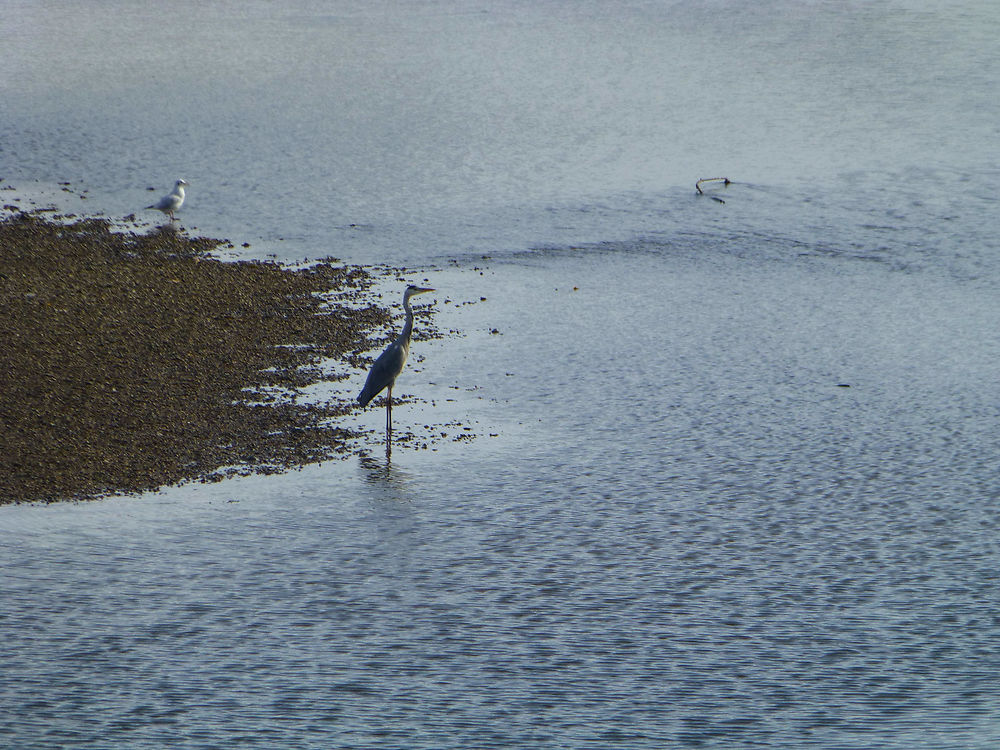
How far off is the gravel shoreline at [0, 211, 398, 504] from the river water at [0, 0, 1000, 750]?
1.98 feet

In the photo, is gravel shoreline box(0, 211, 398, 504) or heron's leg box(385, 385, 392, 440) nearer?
gravel shoreline box(0, 211, 398, 504)

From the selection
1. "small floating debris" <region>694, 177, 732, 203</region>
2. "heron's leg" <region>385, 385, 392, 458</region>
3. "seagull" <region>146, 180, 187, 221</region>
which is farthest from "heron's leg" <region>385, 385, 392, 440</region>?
"small floating debris" <region>694, 177, 732, 203</region>

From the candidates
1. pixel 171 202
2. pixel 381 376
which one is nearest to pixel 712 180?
pixel 171 202

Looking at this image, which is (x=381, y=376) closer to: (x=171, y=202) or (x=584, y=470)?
(x=584, y=470)

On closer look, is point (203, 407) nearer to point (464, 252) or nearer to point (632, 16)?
point (464, 252)

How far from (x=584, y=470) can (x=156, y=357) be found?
5.42 meters

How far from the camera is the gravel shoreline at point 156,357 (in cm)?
1139

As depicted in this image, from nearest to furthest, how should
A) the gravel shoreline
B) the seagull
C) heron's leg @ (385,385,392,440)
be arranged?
the gravel shoreline → heron's leg @ (385,385,392,440) → the seagull

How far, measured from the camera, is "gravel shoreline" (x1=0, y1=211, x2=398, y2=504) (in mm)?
11391

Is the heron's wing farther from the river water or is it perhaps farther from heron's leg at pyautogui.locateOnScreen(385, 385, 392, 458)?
the river water

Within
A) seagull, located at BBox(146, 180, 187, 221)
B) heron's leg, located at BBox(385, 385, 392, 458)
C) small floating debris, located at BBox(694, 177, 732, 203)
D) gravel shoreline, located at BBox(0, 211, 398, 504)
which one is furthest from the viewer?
small floating debris, located at BBox(694, 177, 732, 203)

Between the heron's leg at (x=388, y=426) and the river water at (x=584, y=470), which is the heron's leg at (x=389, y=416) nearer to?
the heron's leg at (x=388, y=426)

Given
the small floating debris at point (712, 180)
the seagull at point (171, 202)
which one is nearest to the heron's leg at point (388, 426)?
the seagull at point (171, 202)

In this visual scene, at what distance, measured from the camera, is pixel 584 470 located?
11742mm
